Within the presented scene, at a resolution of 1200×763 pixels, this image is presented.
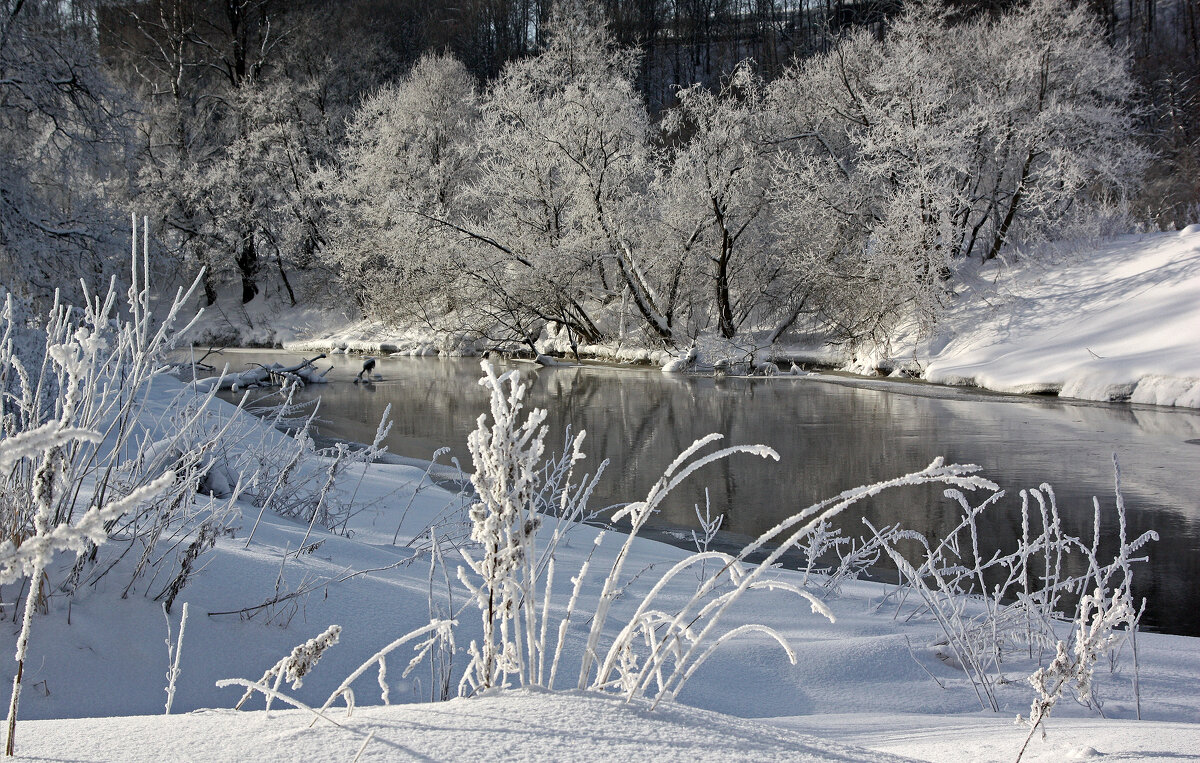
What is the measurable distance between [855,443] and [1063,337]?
278 inches

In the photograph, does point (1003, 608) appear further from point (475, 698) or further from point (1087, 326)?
point (1087, 326)

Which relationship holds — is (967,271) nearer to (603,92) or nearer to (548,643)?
(603,92)

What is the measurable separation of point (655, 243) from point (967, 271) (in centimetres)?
672

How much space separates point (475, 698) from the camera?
1.63m

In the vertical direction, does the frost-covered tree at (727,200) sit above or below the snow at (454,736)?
above

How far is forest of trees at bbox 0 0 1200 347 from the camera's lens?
14844 mm

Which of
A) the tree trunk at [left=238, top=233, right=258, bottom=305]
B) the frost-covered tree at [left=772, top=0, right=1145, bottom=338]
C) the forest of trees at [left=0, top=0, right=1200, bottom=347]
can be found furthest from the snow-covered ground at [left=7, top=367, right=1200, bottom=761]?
the tree trunk at [left=238, top=233, right=258, bottom=305]

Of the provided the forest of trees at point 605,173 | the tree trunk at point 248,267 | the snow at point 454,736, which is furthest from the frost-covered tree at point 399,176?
the snow at point 454,736

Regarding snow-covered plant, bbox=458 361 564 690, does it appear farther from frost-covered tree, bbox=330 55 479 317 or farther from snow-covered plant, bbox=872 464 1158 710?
frost-covered tree, bbox=330 55 479 317

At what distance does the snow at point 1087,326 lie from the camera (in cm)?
1309

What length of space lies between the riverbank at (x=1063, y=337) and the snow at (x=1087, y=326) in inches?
0.8

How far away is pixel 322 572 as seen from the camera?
10.2ft

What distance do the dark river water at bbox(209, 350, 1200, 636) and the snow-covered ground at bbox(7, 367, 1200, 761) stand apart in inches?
101

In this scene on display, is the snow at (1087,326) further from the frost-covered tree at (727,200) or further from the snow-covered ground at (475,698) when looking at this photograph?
the snow-covered ground at (475,698)
